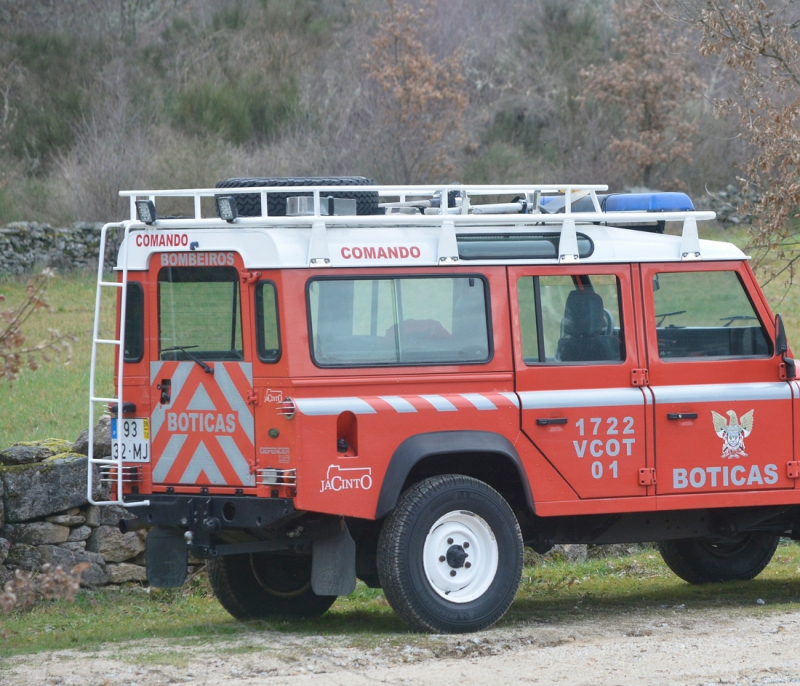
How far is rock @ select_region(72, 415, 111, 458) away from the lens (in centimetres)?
937

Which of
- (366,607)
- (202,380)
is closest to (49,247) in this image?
(366,607)

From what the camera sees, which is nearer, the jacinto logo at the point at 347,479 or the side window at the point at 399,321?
the jacinto logo at the point at 347,479

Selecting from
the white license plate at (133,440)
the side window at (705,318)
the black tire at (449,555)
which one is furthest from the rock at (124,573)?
the side window at (705,318)

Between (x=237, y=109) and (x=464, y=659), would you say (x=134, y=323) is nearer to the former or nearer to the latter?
(x=464, y=659)

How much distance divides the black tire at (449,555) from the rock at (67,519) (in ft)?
10.4

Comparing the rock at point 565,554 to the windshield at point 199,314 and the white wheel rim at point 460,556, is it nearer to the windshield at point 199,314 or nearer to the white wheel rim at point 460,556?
the white wheel rim at point 460,556

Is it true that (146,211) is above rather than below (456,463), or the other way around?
above

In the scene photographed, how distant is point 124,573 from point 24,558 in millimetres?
742

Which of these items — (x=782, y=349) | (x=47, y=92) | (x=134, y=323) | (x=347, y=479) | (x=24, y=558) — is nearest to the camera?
(x=347, y=479)

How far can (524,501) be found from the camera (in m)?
7.70

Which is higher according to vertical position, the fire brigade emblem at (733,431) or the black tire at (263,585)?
the fire brigade emblem at (733,431)

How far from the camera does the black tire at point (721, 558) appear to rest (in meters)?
9.27

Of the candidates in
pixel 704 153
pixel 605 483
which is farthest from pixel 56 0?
pixel 605 483

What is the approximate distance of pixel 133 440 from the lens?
721 cm
